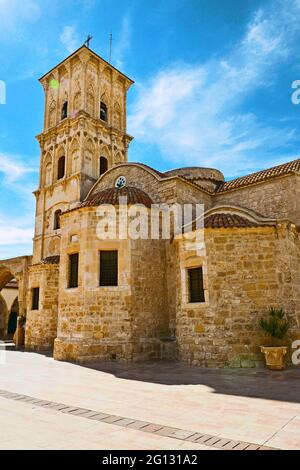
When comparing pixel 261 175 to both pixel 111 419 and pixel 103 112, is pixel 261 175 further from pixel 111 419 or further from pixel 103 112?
pixel 111 419

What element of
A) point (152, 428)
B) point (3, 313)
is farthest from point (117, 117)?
point (152, 428)

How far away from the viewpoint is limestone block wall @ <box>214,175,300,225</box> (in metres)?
12.7

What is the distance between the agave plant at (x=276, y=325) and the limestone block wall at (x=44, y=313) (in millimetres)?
9465

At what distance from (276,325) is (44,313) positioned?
10232 millimetres

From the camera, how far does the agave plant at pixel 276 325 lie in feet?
28.1

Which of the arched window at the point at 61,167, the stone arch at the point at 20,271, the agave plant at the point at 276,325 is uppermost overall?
the arched window at the point at 61,167

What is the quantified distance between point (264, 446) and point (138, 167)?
474 inches

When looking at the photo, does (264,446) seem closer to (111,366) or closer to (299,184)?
(111,366)

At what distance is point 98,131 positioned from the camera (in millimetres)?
20047

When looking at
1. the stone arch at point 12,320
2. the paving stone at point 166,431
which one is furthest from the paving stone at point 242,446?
the stone arch at point 12,320

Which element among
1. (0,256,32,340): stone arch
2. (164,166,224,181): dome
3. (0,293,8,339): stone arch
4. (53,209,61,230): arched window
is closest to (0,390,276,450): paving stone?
(164,166,224,181): dome

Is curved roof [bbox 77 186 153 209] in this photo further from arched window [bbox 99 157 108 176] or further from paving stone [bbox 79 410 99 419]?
arched window [bbox 99 157 108 176]

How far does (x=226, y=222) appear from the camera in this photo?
10.0 m

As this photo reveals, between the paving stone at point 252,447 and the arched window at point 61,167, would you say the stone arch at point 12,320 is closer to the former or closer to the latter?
the arched window at point 61,167
